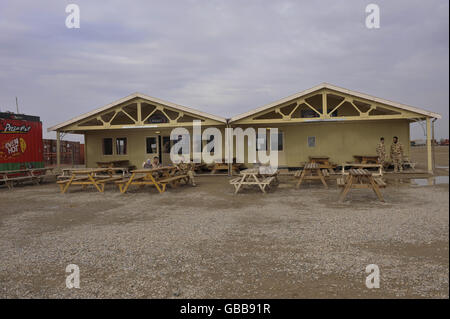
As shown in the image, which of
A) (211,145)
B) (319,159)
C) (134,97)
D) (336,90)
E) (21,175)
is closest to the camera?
(21,175)

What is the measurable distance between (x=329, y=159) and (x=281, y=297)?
44.5 feet

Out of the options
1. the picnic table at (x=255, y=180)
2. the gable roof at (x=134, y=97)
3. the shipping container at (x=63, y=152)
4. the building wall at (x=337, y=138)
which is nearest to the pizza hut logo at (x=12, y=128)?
the gable roof at (x=134, y=97)

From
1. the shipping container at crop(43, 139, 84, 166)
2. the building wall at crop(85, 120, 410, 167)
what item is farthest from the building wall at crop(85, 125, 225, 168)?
the shipping container at crop(43, 139, 84, 166)

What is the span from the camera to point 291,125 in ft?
51.4

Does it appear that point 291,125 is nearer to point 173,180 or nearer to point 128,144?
point 173,180

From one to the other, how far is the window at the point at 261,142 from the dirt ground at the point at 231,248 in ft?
28.6

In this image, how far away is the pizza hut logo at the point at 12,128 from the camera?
11816 mm

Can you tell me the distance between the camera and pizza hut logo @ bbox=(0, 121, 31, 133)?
11816mm

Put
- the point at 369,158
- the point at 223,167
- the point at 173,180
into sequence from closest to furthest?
1. the point at 173,180
2. the point at 369,158
3. the point at 223,167

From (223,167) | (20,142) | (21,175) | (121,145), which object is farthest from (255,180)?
(121,145)

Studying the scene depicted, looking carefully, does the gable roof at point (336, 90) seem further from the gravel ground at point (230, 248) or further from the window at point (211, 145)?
the gravel ground at point (230, 248)

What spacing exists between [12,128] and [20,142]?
0.62m
